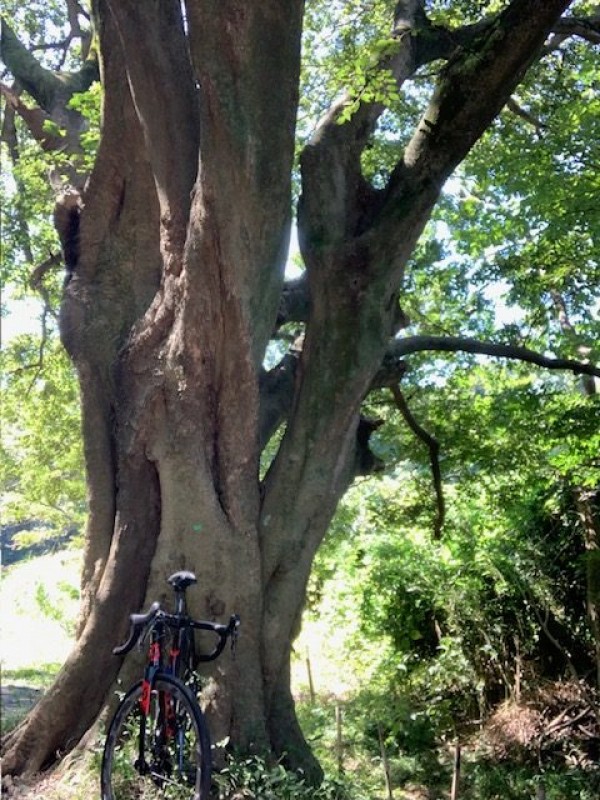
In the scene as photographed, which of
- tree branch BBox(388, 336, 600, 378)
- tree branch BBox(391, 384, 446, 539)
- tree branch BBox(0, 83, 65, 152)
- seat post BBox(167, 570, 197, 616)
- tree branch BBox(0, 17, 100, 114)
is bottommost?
seat post BBox(167, 570, 197, 616)

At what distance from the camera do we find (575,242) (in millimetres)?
7379

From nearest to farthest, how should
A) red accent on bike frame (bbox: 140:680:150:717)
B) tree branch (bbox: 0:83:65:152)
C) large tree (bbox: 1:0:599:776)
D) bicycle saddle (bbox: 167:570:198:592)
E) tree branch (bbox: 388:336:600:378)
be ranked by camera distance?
red accent on bike frame (bbox: 140:680:150:717) < bicycle saddle (bbox: 167:570:198:592) < large tree (bbox: 1:0:599:776) < tree branch (bbox: 388:336:600:378) < tree branch (bbox: 0:83:65:152)

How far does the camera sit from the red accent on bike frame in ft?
12.7

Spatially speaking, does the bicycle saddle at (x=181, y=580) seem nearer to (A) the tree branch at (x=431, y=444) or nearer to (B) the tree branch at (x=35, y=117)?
(A) the tree branch at (x=431, y=444)

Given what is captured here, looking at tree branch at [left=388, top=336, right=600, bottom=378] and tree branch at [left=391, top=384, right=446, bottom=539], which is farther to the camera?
tree branch at [left=391, top=384, right=446, bottom=539]

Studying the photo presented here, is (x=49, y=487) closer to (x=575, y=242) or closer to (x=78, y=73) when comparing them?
(x=78, y=73)

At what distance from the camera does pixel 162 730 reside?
12.8ft

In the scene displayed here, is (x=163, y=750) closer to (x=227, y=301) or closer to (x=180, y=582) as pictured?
(x=180, y=582)

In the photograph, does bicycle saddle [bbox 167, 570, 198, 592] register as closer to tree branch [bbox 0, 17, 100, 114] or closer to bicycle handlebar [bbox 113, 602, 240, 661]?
bicycle handlebar [bbox 113, 602, 240, 661]

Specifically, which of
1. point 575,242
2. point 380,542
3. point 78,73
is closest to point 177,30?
point 78,73

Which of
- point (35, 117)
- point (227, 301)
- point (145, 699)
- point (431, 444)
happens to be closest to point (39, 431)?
point (35, 117)

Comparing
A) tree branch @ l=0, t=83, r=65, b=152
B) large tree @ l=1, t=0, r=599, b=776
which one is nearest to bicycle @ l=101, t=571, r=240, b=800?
large tree @ l=1, t=0, r=599, b=776

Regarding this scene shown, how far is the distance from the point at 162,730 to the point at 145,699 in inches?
7.3

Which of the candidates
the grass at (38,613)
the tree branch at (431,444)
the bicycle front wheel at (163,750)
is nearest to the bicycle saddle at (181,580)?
the bicycle front wheel at (163,750)
